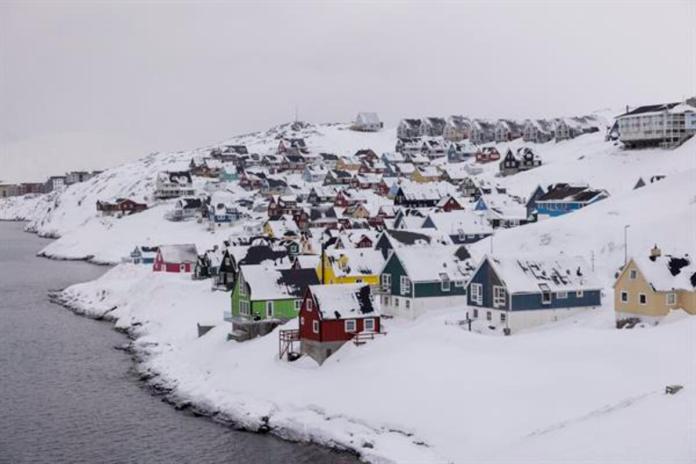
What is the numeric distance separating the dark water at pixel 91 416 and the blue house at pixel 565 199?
171 ft

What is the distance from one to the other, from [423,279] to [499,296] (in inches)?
267

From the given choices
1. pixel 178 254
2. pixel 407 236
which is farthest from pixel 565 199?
pixel 178 254

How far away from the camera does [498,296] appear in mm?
52250

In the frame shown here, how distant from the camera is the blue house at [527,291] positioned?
51.8 m

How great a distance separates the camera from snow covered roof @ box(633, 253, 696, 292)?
48.2 metres

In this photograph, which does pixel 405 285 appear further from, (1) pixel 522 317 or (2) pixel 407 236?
(2) pixel 407 236

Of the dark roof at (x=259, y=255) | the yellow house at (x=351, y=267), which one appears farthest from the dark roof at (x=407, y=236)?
the dark roof at (x=259, y=255)

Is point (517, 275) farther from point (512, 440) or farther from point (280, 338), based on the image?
point (512, 440)

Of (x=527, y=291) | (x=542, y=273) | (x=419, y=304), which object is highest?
(x=542, y=273)

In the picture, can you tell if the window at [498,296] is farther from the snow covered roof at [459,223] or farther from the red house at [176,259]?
the red house at [176,259]

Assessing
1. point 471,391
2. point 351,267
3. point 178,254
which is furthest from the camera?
point 178,254

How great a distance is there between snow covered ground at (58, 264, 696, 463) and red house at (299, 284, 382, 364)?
920 mm

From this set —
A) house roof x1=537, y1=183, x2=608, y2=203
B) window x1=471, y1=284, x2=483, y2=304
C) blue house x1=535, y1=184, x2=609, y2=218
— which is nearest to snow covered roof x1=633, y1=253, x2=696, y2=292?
window x1=471, y1=284, x2=483, y2=304

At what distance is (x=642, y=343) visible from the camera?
42.5 m
